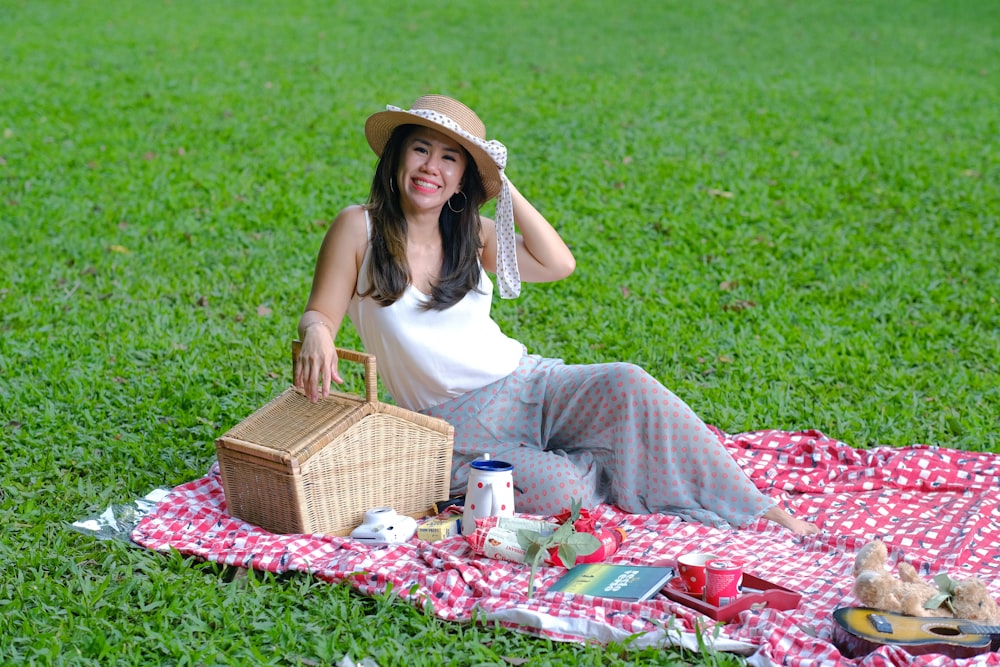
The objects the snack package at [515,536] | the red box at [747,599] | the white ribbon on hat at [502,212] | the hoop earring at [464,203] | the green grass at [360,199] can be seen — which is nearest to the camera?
the red box at [747,599]

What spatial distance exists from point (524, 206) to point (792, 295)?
2949mm

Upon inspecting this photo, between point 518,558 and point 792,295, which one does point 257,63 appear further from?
point 518,558

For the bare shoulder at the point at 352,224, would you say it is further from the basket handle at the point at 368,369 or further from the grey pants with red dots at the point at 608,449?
the grey pants with red dots at the point at 608,449

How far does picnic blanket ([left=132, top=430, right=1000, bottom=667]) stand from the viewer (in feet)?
9.18

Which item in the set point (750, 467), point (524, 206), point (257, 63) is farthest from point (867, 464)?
point (257, 63)

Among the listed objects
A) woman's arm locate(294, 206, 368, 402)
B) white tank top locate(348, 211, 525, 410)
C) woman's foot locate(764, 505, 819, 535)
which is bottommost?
woman's foot locate(764, 505, 819, 535)

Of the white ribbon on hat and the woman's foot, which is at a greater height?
the white ribbon on hat

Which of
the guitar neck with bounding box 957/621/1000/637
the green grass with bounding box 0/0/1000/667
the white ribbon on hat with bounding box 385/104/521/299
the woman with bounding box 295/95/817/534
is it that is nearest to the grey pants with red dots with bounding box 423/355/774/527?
the woman with bounding box 295/95/817/534

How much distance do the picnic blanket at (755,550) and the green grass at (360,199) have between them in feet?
0.30

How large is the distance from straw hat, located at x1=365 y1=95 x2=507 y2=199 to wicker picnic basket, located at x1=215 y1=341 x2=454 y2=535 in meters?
0.77

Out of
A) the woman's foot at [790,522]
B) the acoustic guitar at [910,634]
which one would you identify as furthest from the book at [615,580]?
the woman's foot at [790,522]

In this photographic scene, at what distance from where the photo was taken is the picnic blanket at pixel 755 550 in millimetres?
2799

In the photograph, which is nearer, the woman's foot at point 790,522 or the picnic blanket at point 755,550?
the picnic blanket at point 755,550

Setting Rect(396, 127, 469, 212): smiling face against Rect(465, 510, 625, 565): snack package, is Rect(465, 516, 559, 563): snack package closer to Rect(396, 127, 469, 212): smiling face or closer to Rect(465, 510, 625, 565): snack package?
Rect(465, 510, 625, 565): snack package
